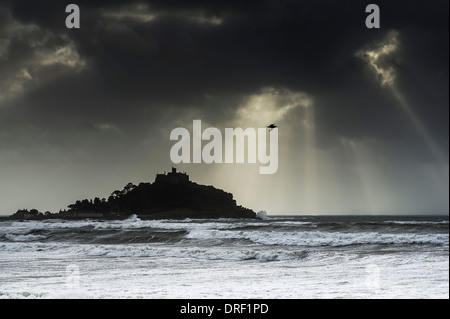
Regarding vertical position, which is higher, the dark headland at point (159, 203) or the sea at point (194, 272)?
the dark headland at point (159, 203)

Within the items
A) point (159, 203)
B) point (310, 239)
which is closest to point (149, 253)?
point (159, 203)

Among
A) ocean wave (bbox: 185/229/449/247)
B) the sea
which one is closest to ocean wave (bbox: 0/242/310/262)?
Result: the sea

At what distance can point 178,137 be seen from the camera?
594 cm

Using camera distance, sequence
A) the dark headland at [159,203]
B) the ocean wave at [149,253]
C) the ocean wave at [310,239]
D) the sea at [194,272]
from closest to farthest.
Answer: the dark headland at [159,203]
the sea at [194,272]
the ocean wave at [149,253]
the ocean wave at [310,239]

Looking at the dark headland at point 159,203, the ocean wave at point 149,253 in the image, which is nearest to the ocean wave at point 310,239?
the ocean wave at point 149,253

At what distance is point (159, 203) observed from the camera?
7977 mm

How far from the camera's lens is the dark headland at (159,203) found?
671 centimetres

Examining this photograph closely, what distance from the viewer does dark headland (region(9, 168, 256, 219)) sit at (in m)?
6.71

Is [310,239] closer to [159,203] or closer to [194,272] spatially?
[194,272]

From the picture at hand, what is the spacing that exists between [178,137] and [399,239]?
16742mm

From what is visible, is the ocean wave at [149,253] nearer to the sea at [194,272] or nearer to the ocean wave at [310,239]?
the sea at [194,272]
